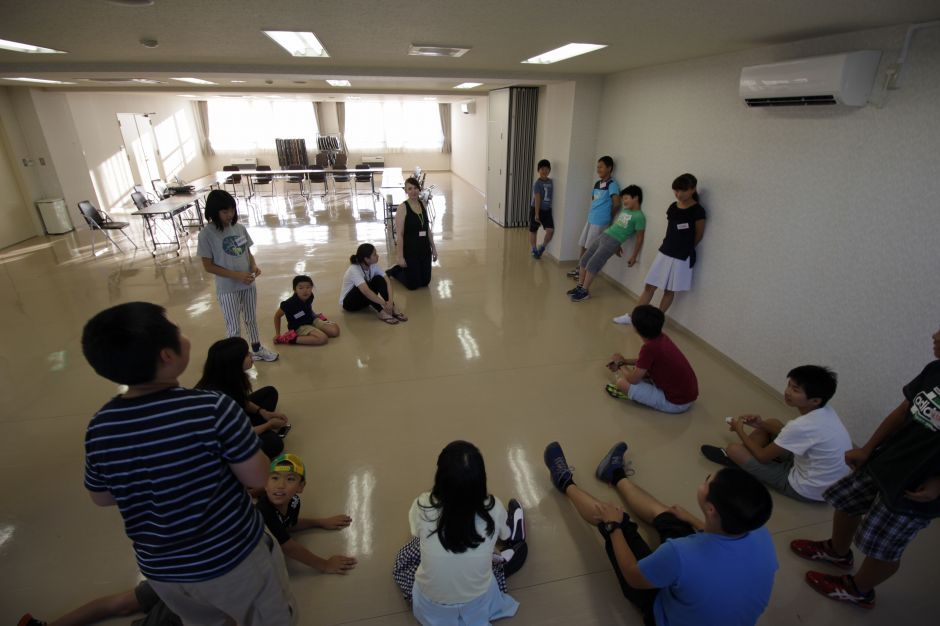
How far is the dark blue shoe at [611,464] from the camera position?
8.77ft

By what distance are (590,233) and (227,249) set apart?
4203mm

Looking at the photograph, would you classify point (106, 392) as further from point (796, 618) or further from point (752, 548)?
point (796, 618)

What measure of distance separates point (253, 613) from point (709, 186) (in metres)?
4.50

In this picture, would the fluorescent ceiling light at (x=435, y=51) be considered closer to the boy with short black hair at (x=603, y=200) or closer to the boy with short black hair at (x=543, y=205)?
the boy with short black hair at (x=603, y=200)

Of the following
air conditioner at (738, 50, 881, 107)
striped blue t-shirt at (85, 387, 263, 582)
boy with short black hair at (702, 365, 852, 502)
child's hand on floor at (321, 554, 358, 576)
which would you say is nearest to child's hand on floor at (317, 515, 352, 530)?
child's hand on floor at (321, 554, 358, 576)

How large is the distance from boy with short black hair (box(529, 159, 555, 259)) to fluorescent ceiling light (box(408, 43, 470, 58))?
2631 mm

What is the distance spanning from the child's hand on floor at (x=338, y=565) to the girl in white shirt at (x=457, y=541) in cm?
45

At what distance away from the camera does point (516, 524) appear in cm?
232

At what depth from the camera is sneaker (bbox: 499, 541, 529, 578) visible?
2.18m

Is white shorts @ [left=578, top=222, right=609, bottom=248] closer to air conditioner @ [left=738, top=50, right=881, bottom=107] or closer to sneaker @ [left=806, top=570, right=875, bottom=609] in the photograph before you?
air conditioner @ [left=738, top=50, right=881, bottom=107]

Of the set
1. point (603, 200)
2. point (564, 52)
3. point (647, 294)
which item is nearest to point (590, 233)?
point (603, 200)

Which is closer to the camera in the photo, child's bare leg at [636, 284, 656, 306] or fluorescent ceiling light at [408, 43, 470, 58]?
fluorescent ceiling light at [408, 43, 470, 58]

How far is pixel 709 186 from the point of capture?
13.6ft

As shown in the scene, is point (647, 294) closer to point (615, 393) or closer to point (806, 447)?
point (615, 393)
